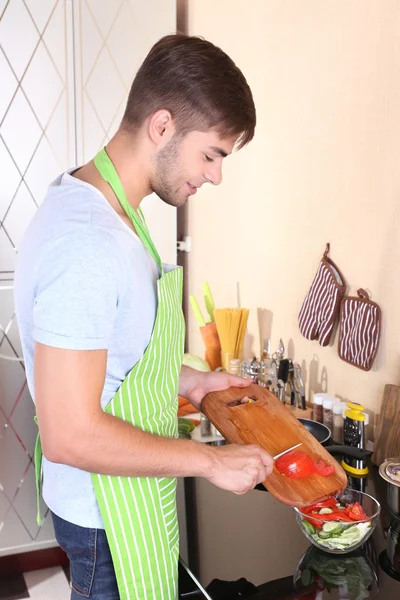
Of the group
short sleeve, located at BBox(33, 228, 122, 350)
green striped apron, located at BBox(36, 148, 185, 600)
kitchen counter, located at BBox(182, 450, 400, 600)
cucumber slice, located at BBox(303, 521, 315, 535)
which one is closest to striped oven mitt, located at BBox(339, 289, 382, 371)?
kitchen counter, located at BBox(182, 450, 400, 600)

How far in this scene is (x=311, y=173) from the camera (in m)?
1.96

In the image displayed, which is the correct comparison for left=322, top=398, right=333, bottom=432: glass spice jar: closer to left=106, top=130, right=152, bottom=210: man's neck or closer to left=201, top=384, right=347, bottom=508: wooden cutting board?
left=201, top=384, right=347, bottom=508: wooden cutting board

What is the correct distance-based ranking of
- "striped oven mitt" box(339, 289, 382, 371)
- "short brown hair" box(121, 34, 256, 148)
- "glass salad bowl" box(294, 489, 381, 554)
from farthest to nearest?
"striped oven mitt" box(339, 289, 382, 371), "glass salad bowl" box(294, 489, 381, 554), "short brown hair" box(121, 34, 256, 148)

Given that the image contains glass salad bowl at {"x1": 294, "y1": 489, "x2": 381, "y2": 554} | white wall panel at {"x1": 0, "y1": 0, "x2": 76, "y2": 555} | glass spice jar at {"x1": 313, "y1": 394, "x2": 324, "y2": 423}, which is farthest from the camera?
white wall panel at {"x1": 0, "y1": 0, "x2": 76, "y2": 555}

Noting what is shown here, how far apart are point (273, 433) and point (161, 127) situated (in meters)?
0.68

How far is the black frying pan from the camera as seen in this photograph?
1.50m

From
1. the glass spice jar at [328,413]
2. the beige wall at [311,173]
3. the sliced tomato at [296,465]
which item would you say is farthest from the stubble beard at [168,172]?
the glass spice jar at [328,413]

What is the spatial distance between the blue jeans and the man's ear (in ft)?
2.08

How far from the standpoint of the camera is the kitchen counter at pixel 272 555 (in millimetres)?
1055

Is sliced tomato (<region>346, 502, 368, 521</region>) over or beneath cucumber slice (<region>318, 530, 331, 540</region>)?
over

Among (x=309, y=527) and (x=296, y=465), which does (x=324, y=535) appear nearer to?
(x=309, y=527)

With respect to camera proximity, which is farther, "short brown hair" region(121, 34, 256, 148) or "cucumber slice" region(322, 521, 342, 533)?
"cucumber slice" region(322, 521, 342, 533)

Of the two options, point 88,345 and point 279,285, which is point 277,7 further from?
point 88,345

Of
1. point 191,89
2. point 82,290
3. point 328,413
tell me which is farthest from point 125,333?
point 328,413
